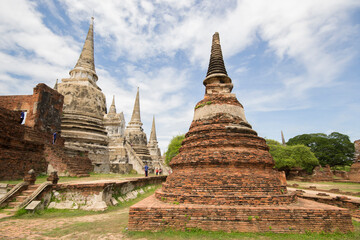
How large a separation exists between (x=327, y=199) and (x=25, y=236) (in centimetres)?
984

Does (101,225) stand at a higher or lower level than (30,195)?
lower

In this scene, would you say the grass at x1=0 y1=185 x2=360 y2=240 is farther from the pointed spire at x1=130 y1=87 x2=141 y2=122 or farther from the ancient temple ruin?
the pointed spire at x1=130 y1=87 x2=141 y2=122

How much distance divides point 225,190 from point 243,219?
90cm

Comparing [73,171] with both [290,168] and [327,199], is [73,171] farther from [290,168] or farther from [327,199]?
[290,168]

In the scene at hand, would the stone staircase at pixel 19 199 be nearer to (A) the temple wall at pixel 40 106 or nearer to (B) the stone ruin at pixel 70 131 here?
(B) the stone ruin at pixel 70 131

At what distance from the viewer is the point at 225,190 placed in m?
5.32

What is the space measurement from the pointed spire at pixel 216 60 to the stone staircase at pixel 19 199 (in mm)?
7655

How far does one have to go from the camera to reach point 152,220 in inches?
181

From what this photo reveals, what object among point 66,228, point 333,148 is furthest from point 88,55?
point 333,148

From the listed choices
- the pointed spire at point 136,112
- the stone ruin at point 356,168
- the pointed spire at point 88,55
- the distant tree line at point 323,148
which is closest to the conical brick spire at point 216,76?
the pointed spire at point 88,55

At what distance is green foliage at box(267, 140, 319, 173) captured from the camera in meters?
27.8

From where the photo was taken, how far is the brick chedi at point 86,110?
1712cm

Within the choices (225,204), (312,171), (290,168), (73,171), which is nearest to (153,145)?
(290,168)

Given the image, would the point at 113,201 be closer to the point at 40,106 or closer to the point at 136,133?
the point at 40,106
